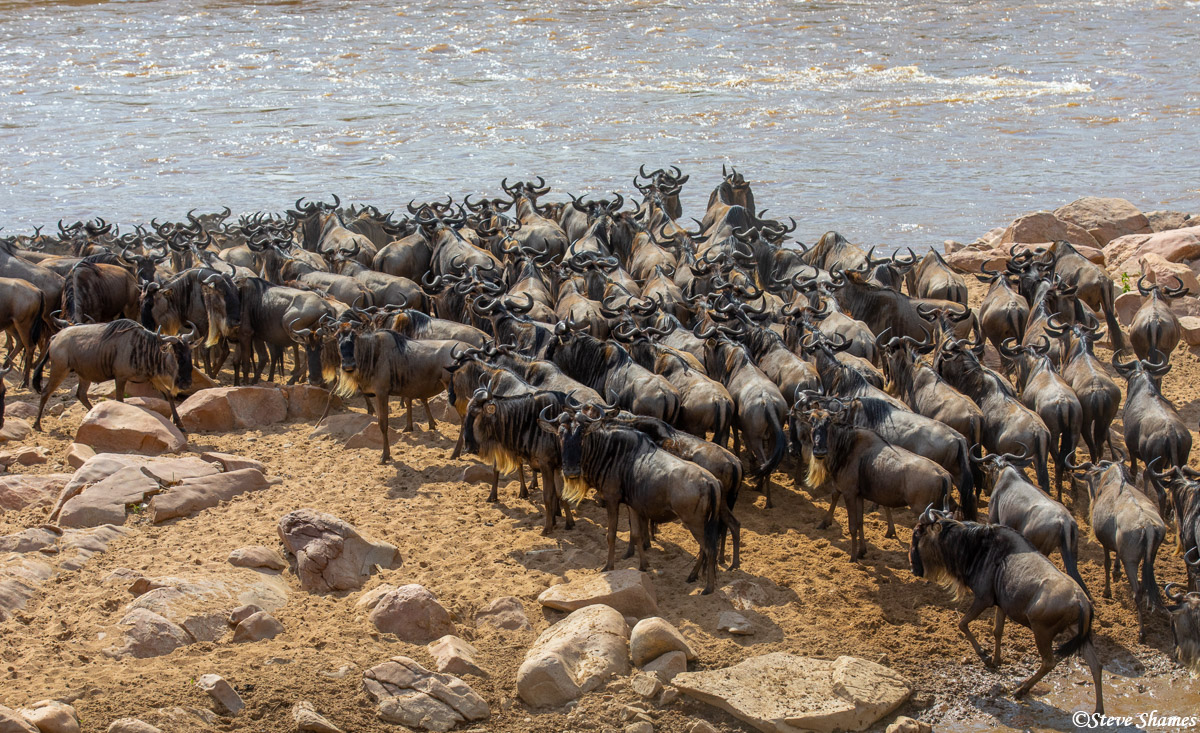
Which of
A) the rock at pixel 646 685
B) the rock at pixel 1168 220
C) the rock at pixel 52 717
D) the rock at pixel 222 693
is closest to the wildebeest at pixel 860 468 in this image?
the rock at pixel 646 685

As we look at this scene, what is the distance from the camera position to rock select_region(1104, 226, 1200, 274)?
1608 cm

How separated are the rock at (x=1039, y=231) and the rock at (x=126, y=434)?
12787 mm

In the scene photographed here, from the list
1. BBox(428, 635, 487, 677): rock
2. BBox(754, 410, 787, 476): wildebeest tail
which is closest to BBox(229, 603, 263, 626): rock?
BBox(428, 635, 487, 677): rock

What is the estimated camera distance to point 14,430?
1112 centimetres

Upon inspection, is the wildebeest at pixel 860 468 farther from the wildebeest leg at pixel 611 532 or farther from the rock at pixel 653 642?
the rock at pixel 653 642

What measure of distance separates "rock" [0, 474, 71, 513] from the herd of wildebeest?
200cm

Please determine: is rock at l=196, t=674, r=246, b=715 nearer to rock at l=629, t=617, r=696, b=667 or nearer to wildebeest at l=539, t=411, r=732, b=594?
rock at l=629, t=617, r=696, b=667

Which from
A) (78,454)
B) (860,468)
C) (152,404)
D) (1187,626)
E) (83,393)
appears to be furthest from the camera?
(83,393)

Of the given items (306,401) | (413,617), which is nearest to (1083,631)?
(413,617)

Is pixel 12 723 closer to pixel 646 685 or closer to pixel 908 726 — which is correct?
pixel 646 685

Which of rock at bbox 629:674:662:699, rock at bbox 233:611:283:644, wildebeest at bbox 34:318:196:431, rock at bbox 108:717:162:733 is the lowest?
rock at bbox 629:674:662:699

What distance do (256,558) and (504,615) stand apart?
1.91 metres

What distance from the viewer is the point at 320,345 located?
12109 mm

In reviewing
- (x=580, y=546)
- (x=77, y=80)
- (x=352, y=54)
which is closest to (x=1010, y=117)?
(x=352, y=54)
